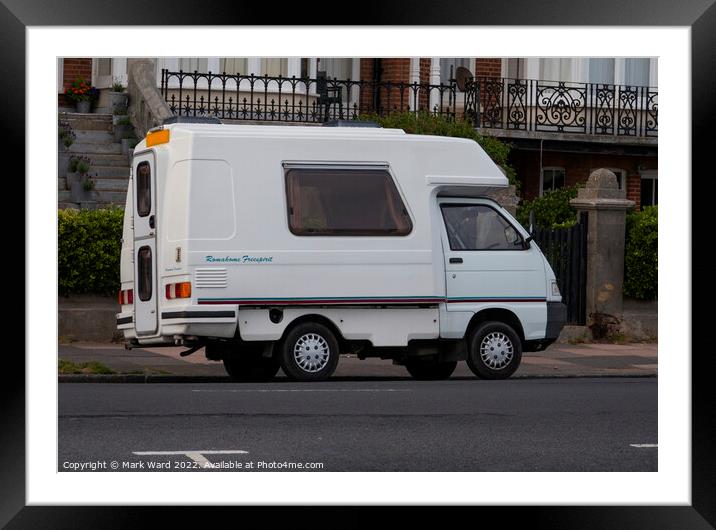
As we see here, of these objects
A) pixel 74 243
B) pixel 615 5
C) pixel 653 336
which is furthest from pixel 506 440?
pixel 653 336

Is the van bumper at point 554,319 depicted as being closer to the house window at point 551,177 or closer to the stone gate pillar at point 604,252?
the stone gate pillar at point 604,252

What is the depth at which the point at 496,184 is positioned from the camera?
1413cm

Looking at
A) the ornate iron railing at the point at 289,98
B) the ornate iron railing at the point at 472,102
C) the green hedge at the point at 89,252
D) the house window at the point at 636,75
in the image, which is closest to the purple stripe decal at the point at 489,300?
the green hedge at the point at 89,252

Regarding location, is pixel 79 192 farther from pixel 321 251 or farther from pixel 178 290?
pixel 321 251

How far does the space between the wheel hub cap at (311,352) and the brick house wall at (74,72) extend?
9.93 m

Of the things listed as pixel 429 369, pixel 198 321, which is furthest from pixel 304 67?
pixel 198 321

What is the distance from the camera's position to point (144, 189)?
13961 mm

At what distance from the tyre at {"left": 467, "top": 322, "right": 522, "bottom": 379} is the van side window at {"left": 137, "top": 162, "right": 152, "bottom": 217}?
3630 mm

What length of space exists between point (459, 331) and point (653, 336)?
7.15 metres

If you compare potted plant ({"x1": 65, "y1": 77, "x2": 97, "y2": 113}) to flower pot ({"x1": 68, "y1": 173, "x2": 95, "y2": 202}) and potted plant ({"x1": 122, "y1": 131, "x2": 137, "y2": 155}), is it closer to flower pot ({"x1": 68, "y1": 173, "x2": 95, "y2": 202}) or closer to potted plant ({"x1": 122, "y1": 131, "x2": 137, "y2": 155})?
potted plant ({"x1": 122, "y1": 131, "x2": 137, "y2": 155})

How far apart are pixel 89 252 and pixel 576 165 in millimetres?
11210

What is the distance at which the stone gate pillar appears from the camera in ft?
65.7

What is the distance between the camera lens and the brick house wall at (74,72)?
861 inches

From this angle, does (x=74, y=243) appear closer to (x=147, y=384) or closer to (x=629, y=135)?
(x=147, y=384)
